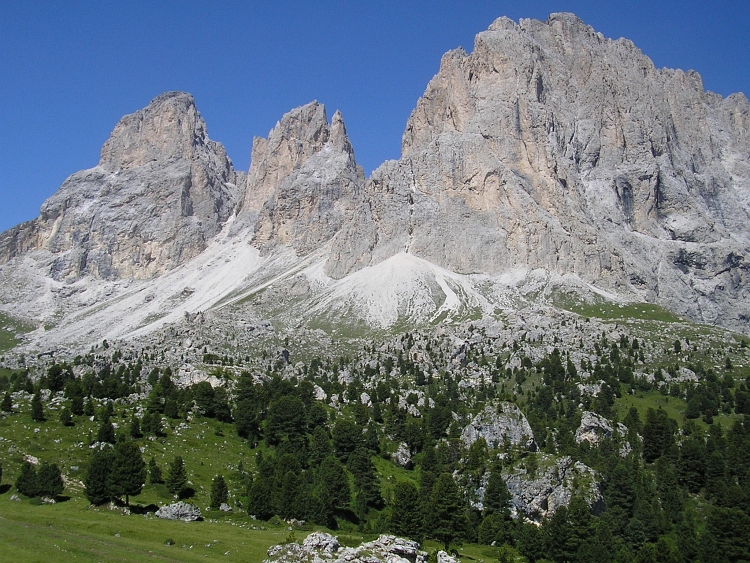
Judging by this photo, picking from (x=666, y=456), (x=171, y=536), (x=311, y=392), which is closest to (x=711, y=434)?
(x=666, y=456)

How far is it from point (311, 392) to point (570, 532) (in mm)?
65674

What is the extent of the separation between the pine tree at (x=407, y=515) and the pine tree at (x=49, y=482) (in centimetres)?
3700

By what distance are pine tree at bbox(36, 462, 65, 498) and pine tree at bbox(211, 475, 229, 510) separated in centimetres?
1653

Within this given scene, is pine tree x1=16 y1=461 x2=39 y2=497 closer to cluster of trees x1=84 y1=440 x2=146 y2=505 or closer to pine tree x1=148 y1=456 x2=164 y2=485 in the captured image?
cluster of trees x1=84 y1=440 x2=146 y2=505

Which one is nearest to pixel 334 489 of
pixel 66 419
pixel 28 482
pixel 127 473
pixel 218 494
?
pixel 218 494

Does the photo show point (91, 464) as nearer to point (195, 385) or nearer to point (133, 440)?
point (133, 440)

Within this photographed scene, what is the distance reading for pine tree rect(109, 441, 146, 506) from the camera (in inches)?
2889

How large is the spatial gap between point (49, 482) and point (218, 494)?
1850cm

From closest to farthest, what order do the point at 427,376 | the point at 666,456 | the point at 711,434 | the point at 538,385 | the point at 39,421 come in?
the point at 39,421
the point at 666,456
the point at 711,434
the point at 538,385
the point at 427,376

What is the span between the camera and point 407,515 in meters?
81.5

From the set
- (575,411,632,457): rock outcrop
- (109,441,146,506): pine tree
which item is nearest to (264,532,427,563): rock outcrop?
(109,441,146,506): pine tree

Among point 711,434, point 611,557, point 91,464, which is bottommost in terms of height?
point 611,557

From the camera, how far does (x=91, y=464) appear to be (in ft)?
246

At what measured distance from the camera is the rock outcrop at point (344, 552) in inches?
2119
